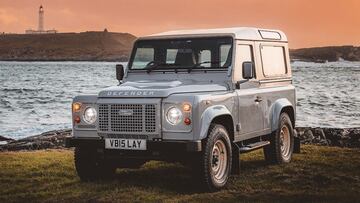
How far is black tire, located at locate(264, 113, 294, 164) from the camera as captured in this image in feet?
38.1

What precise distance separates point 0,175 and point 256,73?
4953 millimetres

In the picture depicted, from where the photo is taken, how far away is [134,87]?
→ 9102 mm

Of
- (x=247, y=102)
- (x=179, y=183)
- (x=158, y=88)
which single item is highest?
(x=158, y=88)

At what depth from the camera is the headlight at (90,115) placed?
906 centimetres

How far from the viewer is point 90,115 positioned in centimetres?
909

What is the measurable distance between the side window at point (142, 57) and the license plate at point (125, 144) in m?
2.01

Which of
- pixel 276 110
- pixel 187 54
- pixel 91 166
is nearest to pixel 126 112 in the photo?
pixel 91 166

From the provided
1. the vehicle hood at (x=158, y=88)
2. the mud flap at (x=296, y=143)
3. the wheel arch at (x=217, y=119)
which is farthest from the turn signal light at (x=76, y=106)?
the mud flap at (x=296, y=143)

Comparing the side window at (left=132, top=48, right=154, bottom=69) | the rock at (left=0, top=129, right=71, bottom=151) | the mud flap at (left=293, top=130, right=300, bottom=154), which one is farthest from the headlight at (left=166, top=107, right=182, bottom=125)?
the rock at (left=0, top=129, right=71, bottom=151)

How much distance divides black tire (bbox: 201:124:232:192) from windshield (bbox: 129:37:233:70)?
1.42 m

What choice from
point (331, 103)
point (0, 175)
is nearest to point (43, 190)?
point (0, 175)

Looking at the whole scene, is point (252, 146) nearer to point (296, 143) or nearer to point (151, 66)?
point (151, 66)

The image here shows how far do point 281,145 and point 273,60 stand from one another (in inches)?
67.8

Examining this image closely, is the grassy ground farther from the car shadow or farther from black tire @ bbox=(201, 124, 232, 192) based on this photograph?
black tire @ bbox=(201, 124, 232, 192)
